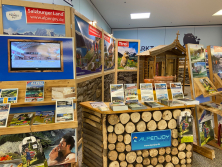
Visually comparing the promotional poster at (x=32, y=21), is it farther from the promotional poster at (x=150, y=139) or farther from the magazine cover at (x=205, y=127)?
the magazine cover at (x=205, y=127)

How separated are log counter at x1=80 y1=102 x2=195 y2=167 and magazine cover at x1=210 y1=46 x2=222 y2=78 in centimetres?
125

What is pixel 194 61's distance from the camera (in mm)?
2592

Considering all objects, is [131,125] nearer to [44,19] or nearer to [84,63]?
[84,63]

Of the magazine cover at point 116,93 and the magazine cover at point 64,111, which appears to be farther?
the magazine cover at point 116,93

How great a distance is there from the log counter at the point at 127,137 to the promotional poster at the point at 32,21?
3.86 ft

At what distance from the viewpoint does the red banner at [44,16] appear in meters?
1.96

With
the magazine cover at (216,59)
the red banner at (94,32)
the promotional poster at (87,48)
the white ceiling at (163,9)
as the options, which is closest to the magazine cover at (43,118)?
the promotional poster at (87,48)

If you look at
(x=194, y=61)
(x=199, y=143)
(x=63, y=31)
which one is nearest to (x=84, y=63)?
(x=63, y=31)

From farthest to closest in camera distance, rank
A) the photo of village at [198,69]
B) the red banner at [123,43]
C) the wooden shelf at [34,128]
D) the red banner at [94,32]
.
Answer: the red banner at [123,43] < the red banner at [94,32] < the photo of village at [198,69] < the wooden shelf at [34,128]

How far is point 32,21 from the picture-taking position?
199 centimetres

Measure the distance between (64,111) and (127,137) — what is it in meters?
0.86

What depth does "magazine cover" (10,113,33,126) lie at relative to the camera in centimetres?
155

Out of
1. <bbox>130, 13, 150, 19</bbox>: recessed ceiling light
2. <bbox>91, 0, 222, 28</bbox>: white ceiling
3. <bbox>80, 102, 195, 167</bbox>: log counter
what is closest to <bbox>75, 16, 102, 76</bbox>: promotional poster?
<bbox>80, 102, 195, 167</bbox>: log counter

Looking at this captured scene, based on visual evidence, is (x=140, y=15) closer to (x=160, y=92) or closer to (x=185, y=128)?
(x=160, y=92)
